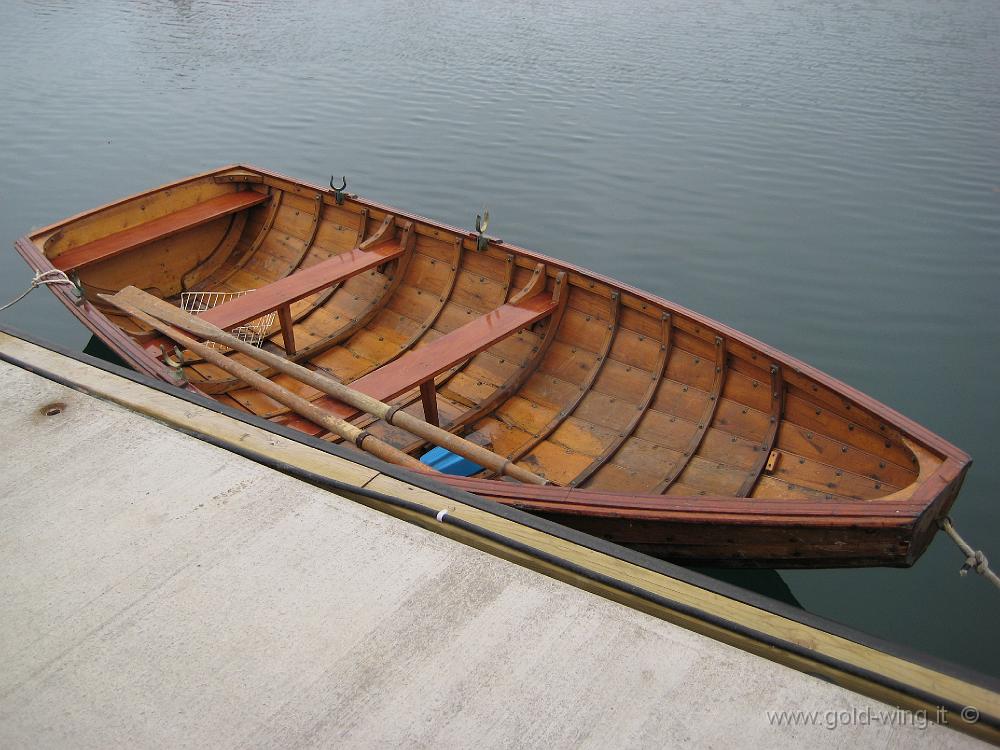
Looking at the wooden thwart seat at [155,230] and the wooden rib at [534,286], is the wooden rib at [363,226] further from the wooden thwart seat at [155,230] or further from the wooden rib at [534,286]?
the wooden rib at [534,286]

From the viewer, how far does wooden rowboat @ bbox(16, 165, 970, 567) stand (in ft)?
13.8

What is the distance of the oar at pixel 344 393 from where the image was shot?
15.3 feet

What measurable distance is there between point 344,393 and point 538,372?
1.80 meters

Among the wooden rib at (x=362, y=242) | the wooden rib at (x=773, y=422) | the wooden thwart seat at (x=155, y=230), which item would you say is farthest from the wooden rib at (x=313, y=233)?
the wooden rib at (x=773, y=422)

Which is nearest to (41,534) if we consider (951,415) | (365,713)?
(365,713)

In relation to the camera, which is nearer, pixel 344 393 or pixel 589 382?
pixel 344 393

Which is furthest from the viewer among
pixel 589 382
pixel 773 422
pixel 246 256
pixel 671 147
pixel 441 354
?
pixel 671 147

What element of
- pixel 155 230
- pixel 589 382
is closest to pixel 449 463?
pixel 589 382

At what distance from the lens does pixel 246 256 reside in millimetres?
8484

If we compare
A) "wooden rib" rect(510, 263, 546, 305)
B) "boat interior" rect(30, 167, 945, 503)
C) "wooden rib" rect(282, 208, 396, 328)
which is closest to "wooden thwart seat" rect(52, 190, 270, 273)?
"boat interior" rect(30, 167, 945, 503)

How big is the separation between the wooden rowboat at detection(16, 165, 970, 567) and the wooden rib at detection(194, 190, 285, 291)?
0.07 ft

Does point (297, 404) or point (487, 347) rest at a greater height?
point (487, 347)

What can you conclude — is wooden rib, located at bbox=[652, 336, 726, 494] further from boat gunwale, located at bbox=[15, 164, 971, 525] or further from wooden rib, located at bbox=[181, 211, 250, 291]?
wooden rib, located at bbox=[181, 211, 250, 291]

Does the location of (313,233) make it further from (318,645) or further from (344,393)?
(318,645)
